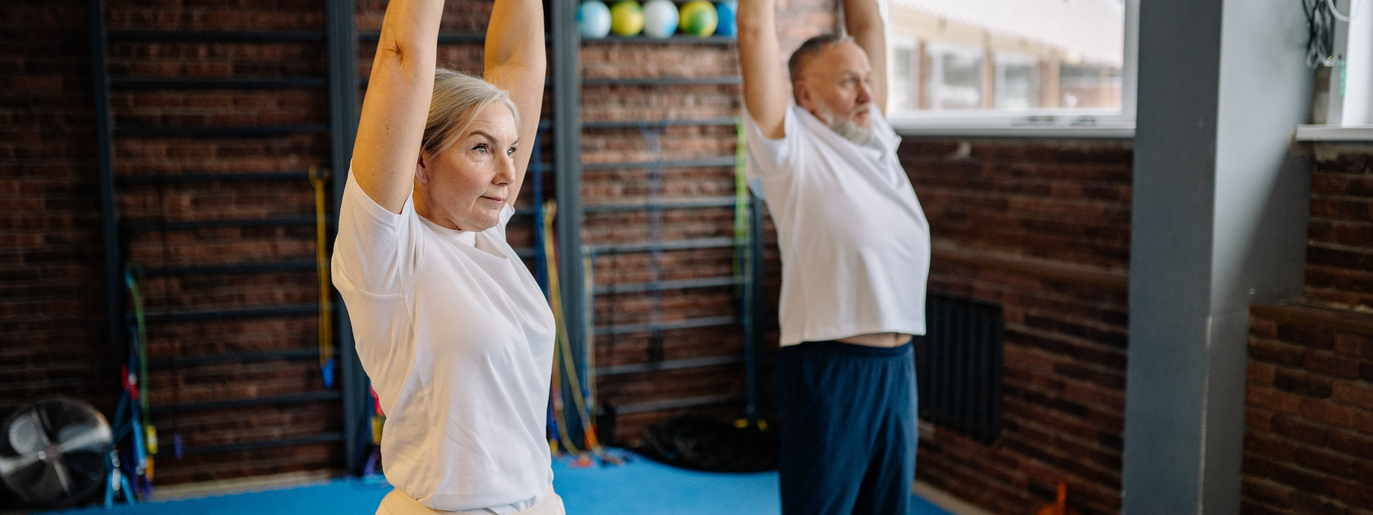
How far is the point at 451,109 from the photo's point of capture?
134cm

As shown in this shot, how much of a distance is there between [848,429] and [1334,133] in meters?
1.45

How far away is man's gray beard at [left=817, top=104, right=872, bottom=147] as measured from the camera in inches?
95.3

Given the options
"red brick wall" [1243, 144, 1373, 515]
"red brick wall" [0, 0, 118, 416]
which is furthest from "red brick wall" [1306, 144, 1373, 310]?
"red brick wall" [0, 0, 118, 416]

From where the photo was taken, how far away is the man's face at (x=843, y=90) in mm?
2412

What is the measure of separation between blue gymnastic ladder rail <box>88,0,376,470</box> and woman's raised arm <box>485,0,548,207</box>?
2.90 meters

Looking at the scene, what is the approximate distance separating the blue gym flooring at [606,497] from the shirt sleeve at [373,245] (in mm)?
2852

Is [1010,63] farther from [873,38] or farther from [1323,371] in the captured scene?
[1323,371]

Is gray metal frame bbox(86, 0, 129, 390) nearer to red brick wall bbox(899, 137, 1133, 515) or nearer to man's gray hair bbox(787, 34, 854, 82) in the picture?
man's gray hair bbox(787, 34, 854, 82)

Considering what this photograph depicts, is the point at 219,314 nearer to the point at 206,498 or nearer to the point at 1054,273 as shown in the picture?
the point at 206,498

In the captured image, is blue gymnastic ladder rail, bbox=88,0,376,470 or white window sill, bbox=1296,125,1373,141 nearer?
white window sill, bbox=1296,125,1373,141

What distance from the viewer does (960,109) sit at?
4359mm

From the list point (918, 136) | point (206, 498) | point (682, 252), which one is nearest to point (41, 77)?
point (206, 498)

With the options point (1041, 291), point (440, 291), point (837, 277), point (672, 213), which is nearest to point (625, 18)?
point (672, 213)

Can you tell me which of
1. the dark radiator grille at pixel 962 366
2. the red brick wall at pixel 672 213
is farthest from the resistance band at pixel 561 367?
the dark radiator grille at pixel 962 366
